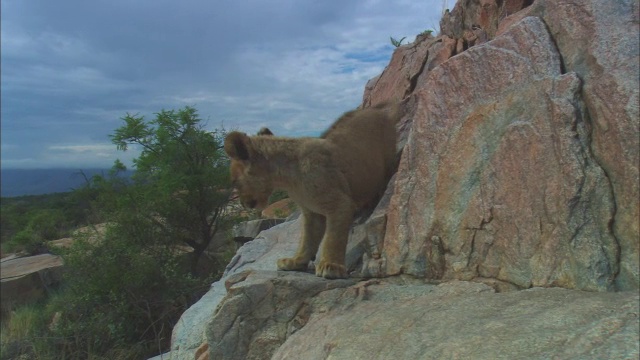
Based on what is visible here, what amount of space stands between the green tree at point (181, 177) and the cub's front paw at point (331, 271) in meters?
8.93

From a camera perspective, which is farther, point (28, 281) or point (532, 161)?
point (28, 281)

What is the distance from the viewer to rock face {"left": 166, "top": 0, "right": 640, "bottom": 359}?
3885mm

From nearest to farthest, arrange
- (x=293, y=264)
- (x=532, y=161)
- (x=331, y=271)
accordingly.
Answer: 1. (x=532, y=161)
2. (x=331, y=271)
3. (x=293, y=264)

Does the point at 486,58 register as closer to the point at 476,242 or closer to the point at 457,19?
the point at 476,242

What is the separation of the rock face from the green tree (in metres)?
8.50

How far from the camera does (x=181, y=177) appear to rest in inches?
585

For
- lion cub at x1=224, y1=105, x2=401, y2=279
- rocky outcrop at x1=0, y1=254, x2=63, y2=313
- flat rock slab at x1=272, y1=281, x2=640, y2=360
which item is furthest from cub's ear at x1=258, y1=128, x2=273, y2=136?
rocky outcrop at x1=0, y1=254, x2=63, y2=313

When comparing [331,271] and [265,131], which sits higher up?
[265,131]

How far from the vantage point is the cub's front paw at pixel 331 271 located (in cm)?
632

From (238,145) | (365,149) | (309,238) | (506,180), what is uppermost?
(238,145)

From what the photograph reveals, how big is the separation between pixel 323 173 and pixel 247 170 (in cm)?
112

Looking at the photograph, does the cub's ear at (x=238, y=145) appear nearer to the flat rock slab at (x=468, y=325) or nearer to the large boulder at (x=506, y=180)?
the large boulder at (x=506, y=180)

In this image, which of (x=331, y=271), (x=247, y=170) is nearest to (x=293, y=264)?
(x=331, y=271)

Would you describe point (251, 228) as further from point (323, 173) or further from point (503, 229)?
point (503, 229)
